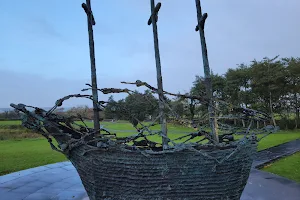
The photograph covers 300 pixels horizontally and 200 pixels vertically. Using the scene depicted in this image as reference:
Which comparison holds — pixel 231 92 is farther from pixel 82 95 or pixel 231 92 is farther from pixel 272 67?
pixel 82 95

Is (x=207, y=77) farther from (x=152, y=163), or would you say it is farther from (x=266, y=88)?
(x=266, y=88)

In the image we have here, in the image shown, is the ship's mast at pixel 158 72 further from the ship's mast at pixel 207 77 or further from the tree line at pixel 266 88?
the tree line at pixel 266 88

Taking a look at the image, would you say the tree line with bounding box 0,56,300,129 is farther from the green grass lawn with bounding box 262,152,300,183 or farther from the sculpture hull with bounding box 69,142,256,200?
the sculpture hull with bounding box 69,142,256,200

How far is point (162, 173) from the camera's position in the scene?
Result: 132 inches

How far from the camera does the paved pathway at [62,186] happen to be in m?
5.38

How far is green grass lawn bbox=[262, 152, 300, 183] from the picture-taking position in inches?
289

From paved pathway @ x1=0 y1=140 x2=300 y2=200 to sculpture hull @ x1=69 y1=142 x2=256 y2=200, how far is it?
2066mm

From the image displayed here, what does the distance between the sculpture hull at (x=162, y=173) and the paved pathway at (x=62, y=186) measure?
6.78 ft

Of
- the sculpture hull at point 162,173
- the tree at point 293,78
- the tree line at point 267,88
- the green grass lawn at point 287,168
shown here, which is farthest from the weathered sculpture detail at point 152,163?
the tree at point 293,78

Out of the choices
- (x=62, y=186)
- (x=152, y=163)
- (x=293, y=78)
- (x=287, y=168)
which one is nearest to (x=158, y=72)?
(x=152, y=163)

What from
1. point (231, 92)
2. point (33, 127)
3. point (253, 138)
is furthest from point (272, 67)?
point (33, 127)

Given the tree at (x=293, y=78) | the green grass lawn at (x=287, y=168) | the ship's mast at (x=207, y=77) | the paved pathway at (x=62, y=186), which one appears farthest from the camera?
the tree at (x=293, y=78)

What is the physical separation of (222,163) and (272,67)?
23210 mm

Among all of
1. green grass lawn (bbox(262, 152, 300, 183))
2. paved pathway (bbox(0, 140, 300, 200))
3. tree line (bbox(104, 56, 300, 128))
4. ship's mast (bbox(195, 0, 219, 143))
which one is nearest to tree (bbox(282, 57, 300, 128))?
tree line (bbox(104, 56, 300, 128))
